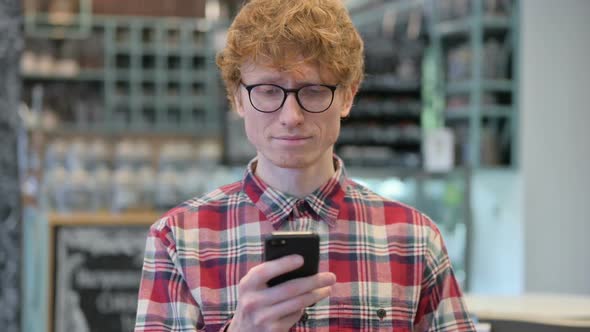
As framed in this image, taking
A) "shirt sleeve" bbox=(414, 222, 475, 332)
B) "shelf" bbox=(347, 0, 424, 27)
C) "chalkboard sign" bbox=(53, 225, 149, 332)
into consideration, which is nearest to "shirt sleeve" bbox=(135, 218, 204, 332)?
"shirt sleeve" bbox=(414, 222, 475, 332)

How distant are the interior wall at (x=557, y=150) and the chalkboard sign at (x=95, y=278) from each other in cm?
244

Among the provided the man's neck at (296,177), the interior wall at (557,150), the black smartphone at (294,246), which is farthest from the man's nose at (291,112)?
the interior wall at (557,150)

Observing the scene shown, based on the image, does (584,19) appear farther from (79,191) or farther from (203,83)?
(203,83)

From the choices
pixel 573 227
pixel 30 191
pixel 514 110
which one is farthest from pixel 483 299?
pixel 30 191

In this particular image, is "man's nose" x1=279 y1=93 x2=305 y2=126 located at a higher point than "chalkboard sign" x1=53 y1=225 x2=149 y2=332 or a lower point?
higher

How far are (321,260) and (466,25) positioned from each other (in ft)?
14.3

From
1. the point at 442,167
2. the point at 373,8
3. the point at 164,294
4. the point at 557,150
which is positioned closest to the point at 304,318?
the point at 164,294

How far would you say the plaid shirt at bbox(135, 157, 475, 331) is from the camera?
123cm

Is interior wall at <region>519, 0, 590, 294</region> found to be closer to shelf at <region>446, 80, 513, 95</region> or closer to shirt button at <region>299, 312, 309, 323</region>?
shelf at <region>446, 80, 513, 95</region>

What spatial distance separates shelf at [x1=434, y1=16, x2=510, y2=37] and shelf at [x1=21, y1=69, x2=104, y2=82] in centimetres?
410

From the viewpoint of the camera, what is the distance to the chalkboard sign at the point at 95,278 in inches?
136

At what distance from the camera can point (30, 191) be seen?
648cm

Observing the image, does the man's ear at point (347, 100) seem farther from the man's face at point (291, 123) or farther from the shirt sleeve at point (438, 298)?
the shirt sleeve at point (438, 298)

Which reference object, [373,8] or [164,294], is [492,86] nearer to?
[373,8]
